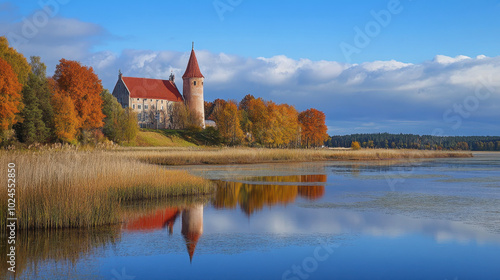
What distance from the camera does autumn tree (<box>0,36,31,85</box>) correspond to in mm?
38875

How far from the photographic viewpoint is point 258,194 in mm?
18594

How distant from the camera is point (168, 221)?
500 inches

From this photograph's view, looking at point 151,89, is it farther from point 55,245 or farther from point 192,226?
point 55,245

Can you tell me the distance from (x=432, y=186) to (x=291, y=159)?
860 inches

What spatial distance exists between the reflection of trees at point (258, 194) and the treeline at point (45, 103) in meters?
18.4

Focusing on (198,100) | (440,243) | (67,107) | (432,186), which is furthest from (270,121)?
(440,243)

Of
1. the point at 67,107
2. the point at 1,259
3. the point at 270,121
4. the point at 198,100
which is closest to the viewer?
the point at 1,259

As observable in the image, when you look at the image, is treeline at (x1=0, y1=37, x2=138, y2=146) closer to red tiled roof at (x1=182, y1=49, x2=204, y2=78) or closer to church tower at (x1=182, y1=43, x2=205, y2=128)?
church tower at (x1=182, y1=43, x2=205, y2=128)

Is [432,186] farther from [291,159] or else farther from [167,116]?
[167,116]

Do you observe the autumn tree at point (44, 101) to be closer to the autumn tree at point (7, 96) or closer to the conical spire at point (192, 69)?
the autumn tree at point (7, 96)

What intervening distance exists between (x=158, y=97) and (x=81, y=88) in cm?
3709

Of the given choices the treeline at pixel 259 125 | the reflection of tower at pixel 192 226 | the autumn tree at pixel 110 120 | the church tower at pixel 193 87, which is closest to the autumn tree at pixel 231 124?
the treeline at pixel 259 125

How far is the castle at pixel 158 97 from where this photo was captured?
77625mm

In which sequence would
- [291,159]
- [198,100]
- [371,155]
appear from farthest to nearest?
1. [198,100]
2. [371,155]
3. [291,159]
